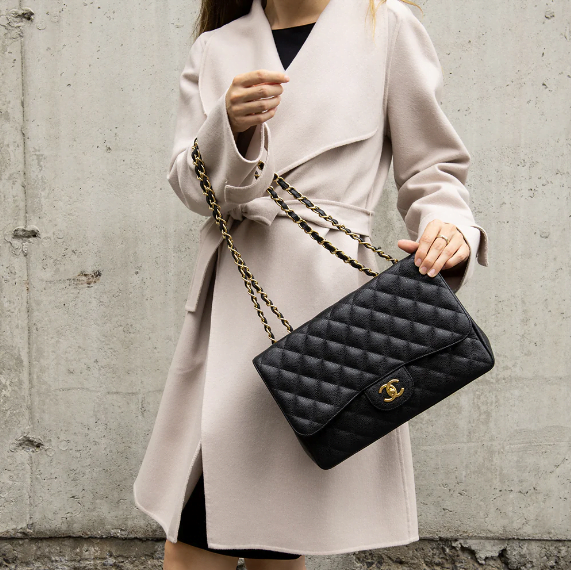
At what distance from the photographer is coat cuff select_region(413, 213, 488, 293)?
3.30 ft

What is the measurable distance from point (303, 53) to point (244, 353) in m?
0.56

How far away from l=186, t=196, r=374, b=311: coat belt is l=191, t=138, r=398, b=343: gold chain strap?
0.02 metres

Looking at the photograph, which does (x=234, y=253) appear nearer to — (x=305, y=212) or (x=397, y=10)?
(x=305, y=212)

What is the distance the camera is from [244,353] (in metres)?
1.12

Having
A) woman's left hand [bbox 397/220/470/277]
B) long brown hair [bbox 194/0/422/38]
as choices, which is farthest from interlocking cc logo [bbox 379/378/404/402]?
long brown hair [bbox 194/0/422/38]

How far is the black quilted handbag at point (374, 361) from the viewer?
95 centimetres

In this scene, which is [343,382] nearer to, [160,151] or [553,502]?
[160,151]

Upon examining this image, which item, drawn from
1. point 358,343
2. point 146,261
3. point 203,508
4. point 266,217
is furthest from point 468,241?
point 146,261

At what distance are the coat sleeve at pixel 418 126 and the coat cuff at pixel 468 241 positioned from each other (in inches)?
2.7

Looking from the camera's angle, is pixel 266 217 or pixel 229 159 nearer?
pixel 229 159

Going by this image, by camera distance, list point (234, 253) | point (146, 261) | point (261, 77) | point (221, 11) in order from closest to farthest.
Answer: point (261, 77), point (234, 253), point (221, 11), point (146, 261)

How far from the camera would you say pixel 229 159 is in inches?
38.7

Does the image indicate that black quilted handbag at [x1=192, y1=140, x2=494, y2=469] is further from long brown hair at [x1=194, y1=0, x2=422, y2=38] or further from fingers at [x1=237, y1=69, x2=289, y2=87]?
long brown hair at [x1=194, y1=0, x2=422, y2=38]

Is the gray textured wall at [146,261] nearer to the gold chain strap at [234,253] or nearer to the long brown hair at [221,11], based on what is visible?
the long brown hair at [221,11]
